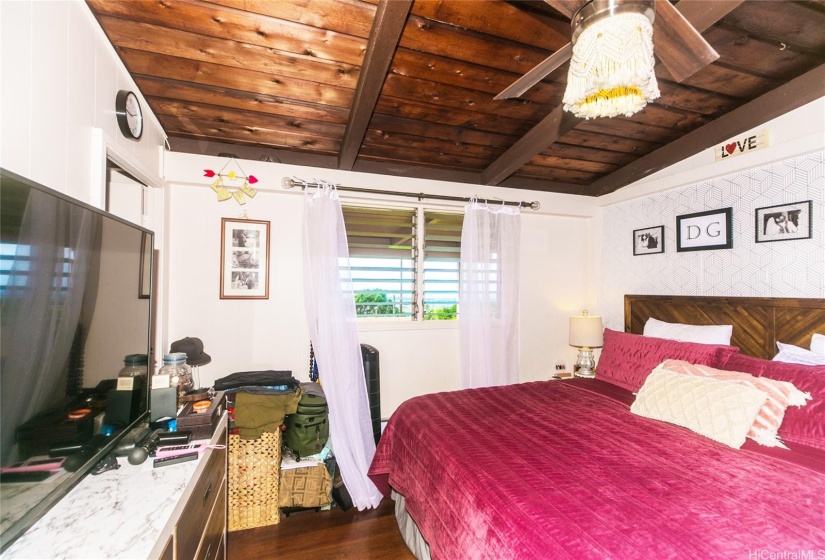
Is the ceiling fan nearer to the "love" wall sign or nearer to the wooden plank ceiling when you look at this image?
the wooden plank ceiling

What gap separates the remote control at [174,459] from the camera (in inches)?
48.3

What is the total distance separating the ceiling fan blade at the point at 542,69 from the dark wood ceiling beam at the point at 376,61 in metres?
0.56

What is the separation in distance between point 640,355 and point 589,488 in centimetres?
157

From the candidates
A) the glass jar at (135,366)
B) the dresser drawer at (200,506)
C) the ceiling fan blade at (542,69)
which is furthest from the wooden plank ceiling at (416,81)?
the dresser drawer at (200,506)

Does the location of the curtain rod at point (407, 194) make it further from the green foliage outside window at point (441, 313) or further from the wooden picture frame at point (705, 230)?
the wooden picture frame at point (705, 230)

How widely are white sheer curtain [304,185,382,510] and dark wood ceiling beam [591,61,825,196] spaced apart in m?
2.61

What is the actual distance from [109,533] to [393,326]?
7.73ft

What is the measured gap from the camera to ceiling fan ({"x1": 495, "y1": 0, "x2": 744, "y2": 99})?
116 cm

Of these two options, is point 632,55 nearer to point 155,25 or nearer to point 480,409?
point 480,409

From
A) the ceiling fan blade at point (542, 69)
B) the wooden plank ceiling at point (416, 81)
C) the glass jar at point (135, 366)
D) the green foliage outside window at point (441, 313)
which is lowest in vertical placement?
the glass jar at point (135, 366)

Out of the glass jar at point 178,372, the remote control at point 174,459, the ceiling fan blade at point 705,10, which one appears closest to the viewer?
the remote control at point 174,459

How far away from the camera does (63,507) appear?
966 millimetres

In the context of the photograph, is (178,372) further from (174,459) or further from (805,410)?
(805,410)

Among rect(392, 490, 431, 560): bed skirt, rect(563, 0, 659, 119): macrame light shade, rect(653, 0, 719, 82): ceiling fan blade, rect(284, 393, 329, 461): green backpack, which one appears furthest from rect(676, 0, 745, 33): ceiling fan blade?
rect(284, 393, 329, 461): green backpack
